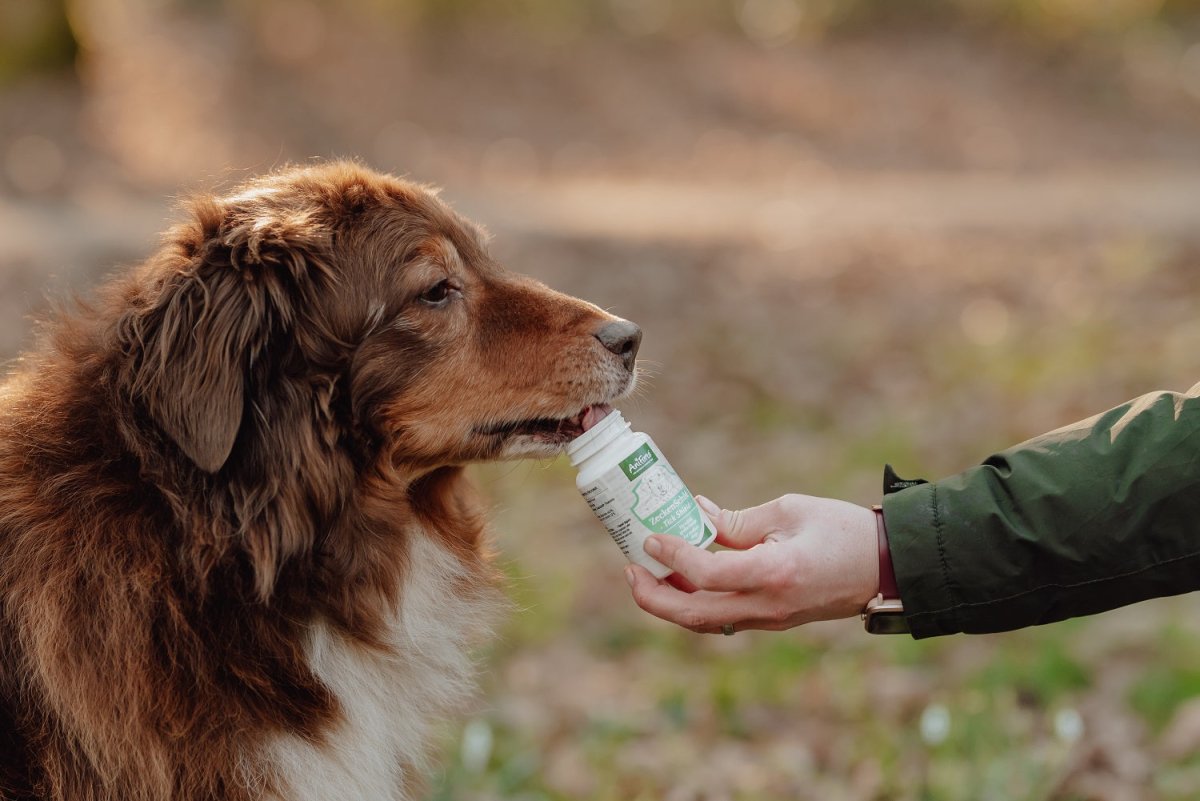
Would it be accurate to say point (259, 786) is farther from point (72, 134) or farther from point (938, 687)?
point (72, 134)

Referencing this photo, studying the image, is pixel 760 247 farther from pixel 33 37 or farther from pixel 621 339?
pixel 33 37

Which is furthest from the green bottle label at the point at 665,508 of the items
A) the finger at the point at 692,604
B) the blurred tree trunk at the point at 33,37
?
the blurred tree trunk at the point at 33,37

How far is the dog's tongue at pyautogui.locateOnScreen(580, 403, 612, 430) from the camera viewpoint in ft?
11.1

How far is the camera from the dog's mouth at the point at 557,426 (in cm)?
339

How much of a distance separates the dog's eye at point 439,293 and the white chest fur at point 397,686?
674 mm

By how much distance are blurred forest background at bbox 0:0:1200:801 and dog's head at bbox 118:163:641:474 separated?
0.62 m

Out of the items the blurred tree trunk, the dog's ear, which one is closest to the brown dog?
the dog's ear

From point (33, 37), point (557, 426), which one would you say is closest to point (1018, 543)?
point (557, 426)

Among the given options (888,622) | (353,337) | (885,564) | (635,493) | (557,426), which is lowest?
(888,622)

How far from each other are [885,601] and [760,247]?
961 centimetres

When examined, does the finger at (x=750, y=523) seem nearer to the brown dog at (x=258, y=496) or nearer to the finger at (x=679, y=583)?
the finger at (x=679, y=583)

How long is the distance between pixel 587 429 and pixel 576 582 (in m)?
2.74

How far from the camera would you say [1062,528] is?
2.77 m

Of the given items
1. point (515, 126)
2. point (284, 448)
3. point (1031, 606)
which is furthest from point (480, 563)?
point (515, 126)
